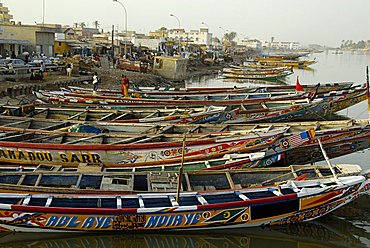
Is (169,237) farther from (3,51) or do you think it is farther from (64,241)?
(3,51)

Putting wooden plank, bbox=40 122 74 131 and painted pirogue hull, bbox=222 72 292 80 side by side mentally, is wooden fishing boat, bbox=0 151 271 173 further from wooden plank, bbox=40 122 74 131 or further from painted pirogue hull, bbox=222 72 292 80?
painted pirogue hull, bbox=222 72 292 80

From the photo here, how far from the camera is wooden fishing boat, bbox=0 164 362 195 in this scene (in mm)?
9516

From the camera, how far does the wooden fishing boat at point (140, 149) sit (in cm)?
1204

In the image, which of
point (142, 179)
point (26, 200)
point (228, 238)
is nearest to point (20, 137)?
point (26, 200)

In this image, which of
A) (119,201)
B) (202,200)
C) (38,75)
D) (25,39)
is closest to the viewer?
(119,201)

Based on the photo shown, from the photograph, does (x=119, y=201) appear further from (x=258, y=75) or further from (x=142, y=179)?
(x=258, y=75)

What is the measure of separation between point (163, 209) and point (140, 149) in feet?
10.9

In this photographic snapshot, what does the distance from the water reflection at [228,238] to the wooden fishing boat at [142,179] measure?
111 cm

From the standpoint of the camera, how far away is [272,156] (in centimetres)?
1234

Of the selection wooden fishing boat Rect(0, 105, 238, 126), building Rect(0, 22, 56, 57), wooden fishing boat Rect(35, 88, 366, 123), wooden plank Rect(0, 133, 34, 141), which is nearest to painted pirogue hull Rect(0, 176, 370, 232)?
wooden plank Rect(0, 133, 34, 141)

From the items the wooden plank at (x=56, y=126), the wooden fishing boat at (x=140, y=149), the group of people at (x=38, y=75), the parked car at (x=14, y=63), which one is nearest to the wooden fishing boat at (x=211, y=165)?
the wooden fishing boat at (x=140, y=149)

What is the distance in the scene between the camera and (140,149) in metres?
12.1

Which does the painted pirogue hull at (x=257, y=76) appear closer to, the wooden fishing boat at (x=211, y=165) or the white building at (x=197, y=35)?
the wooden fishing boat at (x=211, y=165)

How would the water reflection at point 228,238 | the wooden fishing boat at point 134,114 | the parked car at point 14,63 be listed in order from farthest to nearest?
the parked car at point 14,63
the wooden fishing boat at point 134,114
the water reflection at point 228,238
